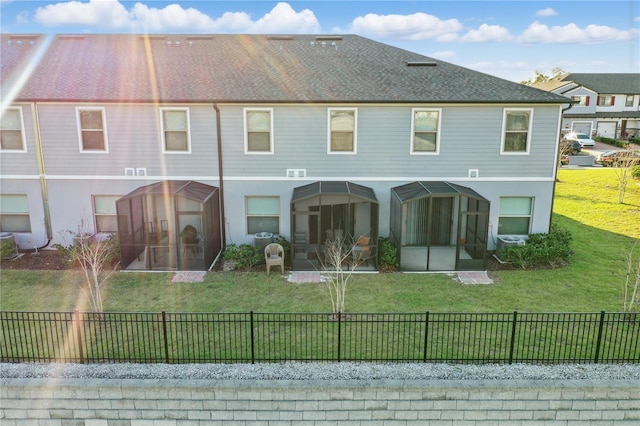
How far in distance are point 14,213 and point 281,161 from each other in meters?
9.93

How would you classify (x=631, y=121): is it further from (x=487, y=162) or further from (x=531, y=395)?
(x=531, y=395)

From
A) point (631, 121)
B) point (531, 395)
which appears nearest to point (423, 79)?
point (531, 395)

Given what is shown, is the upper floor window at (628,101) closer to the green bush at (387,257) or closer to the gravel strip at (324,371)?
the green bush at (387,257)

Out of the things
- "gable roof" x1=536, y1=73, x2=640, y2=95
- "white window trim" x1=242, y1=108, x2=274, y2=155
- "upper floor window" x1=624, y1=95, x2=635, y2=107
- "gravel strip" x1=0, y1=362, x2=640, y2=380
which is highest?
"gable roof" x1=536, y1=73, x2=640, y2=95

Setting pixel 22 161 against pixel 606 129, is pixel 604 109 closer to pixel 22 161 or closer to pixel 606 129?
pixel 606 129

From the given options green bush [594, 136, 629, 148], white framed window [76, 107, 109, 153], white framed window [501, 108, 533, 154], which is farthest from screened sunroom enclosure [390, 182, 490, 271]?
green bush [594, 136, 629, 148]

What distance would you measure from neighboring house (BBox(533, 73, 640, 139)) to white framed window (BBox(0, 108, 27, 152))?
2053 inches

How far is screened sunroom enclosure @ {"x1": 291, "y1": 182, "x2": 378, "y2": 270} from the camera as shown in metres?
14.0

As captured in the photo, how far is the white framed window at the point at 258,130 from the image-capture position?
582 inches

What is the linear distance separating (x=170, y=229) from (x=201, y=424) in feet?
31.3

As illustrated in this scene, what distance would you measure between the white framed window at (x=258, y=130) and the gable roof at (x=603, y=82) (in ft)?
159

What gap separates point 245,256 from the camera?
14.0 m

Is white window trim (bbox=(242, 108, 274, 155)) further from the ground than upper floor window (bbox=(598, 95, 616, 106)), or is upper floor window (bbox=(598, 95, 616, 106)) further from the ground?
upper floor window (bbox=(598, 95, 616, 106))

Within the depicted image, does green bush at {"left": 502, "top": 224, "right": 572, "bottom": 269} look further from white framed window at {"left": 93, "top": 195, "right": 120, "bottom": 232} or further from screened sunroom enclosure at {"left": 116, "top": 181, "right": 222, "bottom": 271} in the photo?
white framed window at {"left": 93, "top": 195, "right": 120, "bottom": 232}
